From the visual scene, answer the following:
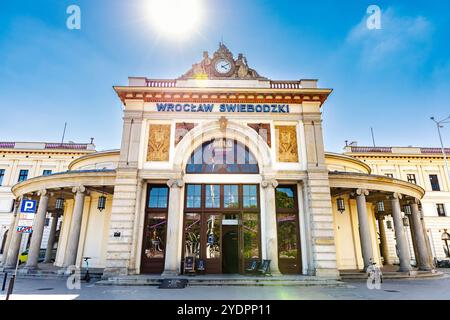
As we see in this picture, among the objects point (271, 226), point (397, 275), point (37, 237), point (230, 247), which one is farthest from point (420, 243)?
point (37, 237)

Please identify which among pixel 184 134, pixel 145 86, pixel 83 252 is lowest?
pixel 83 252

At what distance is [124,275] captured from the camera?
12.7 metres

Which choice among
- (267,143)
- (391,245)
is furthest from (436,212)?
(267,143)

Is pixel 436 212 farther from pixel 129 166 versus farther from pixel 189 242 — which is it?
pixel 129 166

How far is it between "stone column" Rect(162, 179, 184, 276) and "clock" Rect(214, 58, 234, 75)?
24.3 feet

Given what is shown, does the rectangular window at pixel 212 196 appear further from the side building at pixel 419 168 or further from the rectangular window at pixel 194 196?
the side building at pixel 419 168

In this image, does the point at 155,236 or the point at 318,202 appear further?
the point at 155,236

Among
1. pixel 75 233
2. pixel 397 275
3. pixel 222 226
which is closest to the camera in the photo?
pixel 222 226

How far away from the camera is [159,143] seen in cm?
1509

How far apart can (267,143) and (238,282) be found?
24.4ft

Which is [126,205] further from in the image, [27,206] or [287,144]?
[287,144]

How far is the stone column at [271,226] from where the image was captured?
13.3 meters

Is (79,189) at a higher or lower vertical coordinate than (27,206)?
higher

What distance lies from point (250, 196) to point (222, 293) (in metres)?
5.96
